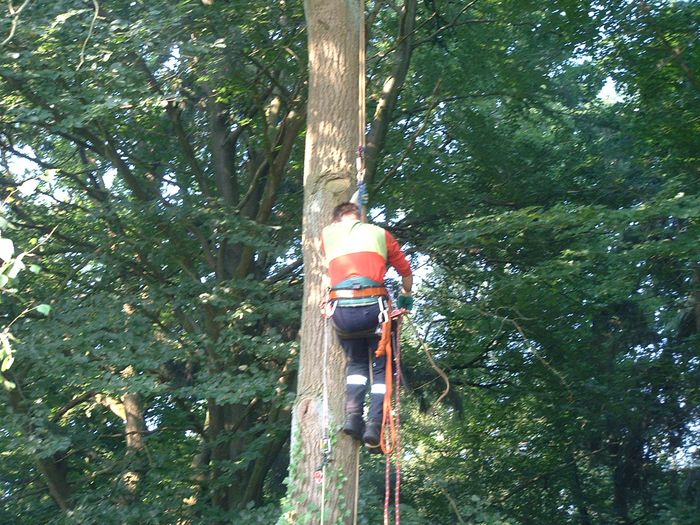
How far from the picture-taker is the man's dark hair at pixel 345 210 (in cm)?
605

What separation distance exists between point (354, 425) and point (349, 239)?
1.18 metres

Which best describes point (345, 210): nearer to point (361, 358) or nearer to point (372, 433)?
point (361, 358)

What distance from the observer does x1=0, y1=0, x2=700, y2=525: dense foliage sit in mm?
9539

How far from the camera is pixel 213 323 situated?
10406 millimetres

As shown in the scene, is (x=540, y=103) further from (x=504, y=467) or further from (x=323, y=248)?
(x=323, y=248)

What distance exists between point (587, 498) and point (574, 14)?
7.69 m

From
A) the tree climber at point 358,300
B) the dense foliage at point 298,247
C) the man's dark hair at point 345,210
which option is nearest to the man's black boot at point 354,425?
the tree climber at point 358,300

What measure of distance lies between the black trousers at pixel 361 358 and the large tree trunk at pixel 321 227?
72 millimetres

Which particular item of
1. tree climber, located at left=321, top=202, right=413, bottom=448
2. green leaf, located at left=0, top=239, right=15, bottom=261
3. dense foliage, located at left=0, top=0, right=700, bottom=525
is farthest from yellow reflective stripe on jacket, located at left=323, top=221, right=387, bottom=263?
dense foliage, located at left=0, top=0, right=700, bottom=525

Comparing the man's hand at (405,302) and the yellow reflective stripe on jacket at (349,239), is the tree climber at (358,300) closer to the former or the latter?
the yellow reflective stripe on jacket at (349,239)

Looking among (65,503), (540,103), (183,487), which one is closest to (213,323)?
(183,487)

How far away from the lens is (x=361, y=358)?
237 inches

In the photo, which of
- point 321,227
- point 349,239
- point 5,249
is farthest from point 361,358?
point 5,249

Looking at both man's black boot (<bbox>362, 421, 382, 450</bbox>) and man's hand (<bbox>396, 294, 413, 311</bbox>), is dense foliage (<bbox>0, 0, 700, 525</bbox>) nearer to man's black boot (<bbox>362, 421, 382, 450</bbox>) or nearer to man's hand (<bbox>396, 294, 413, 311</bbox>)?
man's hand (<bbox>396, 294, 413, 311</bbox>)
